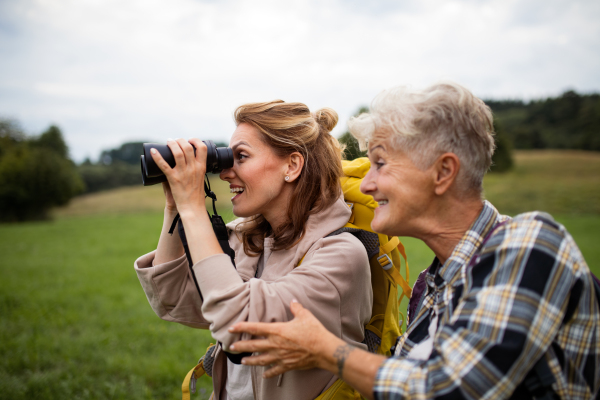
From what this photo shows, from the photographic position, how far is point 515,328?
41.9 inches

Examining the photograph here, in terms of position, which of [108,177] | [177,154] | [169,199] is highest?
[177,154]

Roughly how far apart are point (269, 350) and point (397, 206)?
736mm

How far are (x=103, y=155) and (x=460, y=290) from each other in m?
85.5

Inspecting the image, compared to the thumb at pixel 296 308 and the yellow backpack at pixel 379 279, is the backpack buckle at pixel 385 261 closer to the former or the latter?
the yellow backpack at pixel 379 279

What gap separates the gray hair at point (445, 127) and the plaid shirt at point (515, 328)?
0.29m

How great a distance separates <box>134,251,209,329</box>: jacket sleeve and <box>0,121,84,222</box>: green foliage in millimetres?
44634

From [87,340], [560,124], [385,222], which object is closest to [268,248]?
[385,222]

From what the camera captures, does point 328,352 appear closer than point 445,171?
Yes

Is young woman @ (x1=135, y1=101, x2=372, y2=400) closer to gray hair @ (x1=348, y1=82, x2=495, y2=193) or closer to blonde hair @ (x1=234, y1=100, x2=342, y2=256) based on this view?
blonde hair @ (x1=234, y1=100, x2=342, y2=256)

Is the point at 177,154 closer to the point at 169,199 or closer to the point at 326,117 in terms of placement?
the point at 169,199

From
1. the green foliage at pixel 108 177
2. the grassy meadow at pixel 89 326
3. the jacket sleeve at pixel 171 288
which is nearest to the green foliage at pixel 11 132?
the green foliage at pixel 108 177

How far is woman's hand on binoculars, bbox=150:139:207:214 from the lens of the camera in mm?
1707

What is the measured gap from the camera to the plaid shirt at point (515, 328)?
1058 mm

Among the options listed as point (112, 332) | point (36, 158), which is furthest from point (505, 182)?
point (36, 158)
